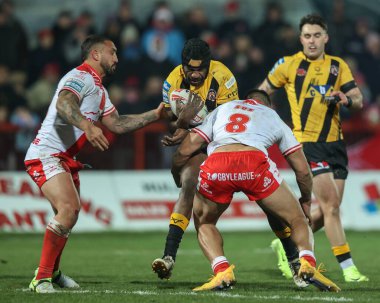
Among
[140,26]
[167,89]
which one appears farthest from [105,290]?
[140,26]

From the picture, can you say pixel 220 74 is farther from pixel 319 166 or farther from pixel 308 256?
pixel 308 256

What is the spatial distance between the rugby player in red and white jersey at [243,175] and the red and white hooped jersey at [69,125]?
1.00 meters

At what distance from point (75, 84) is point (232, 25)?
11196 mm

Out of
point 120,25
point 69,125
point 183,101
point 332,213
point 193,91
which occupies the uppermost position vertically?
point 120,25

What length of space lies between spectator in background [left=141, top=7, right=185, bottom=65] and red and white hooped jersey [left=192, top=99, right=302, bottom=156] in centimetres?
1057

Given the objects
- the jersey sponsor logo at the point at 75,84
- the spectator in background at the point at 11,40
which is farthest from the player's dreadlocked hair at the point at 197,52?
the spectator in background at the point at 11,40

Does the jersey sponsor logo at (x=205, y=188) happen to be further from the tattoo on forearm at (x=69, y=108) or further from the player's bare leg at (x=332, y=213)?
the player's bare leg at (x=332, y=213)

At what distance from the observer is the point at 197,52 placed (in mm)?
8883

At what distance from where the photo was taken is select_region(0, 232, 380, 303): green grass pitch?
776 centimetres

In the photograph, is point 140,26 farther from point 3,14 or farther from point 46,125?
point 46,125

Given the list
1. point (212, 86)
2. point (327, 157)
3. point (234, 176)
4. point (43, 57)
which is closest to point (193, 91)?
point (212, 86)

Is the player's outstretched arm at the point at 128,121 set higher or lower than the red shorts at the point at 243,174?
higher

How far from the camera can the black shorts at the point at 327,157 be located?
10.2 metres

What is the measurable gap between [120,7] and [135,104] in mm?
2822
